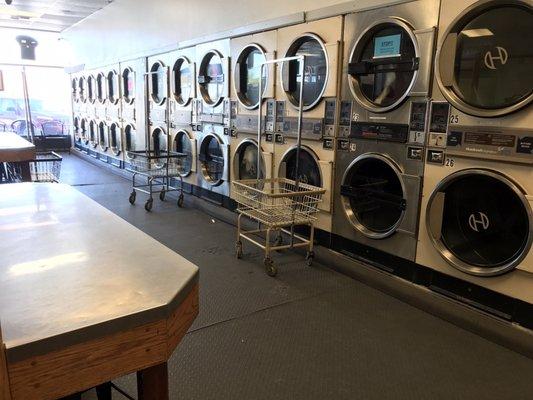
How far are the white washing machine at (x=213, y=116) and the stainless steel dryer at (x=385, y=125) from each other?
1853 mm

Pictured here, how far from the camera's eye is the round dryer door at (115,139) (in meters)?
8.07

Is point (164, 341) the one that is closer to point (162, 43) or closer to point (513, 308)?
point (513, 308)

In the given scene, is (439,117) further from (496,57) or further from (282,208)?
(282,208)

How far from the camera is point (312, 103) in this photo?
12.0 feet

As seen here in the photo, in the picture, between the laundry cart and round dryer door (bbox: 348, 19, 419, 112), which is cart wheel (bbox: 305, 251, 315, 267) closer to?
the laundry cart

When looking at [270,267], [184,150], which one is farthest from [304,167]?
[184,150]

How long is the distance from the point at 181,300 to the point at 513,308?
2.21m

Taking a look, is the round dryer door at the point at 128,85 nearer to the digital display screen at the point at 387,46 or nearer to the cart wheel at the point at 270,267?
the cart wheel at the point at 270,267

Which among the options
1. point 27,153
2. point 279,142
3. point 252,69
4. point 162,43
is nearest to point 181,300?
point 279,142

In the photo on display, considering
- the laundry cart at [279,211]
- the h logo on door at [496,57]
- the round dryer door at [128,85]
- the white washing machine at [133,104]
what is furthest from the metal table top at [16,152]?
the h logo on door at [496,57]

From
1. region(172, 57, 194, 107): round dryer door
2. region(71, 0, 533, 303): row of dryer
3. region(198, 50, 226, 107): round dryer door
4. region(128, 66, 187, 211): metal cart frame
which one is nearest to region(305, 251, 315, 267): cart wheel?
region(71, 0, 533, 303): row of dryer

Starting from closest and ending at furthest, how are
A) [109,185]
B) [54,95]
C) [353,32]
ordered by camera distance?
[353,32], [109,185], [54,95]

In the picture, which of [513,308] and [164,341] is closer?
[164,341]

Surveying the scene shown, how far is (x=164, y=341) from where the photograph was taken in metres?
1.01
